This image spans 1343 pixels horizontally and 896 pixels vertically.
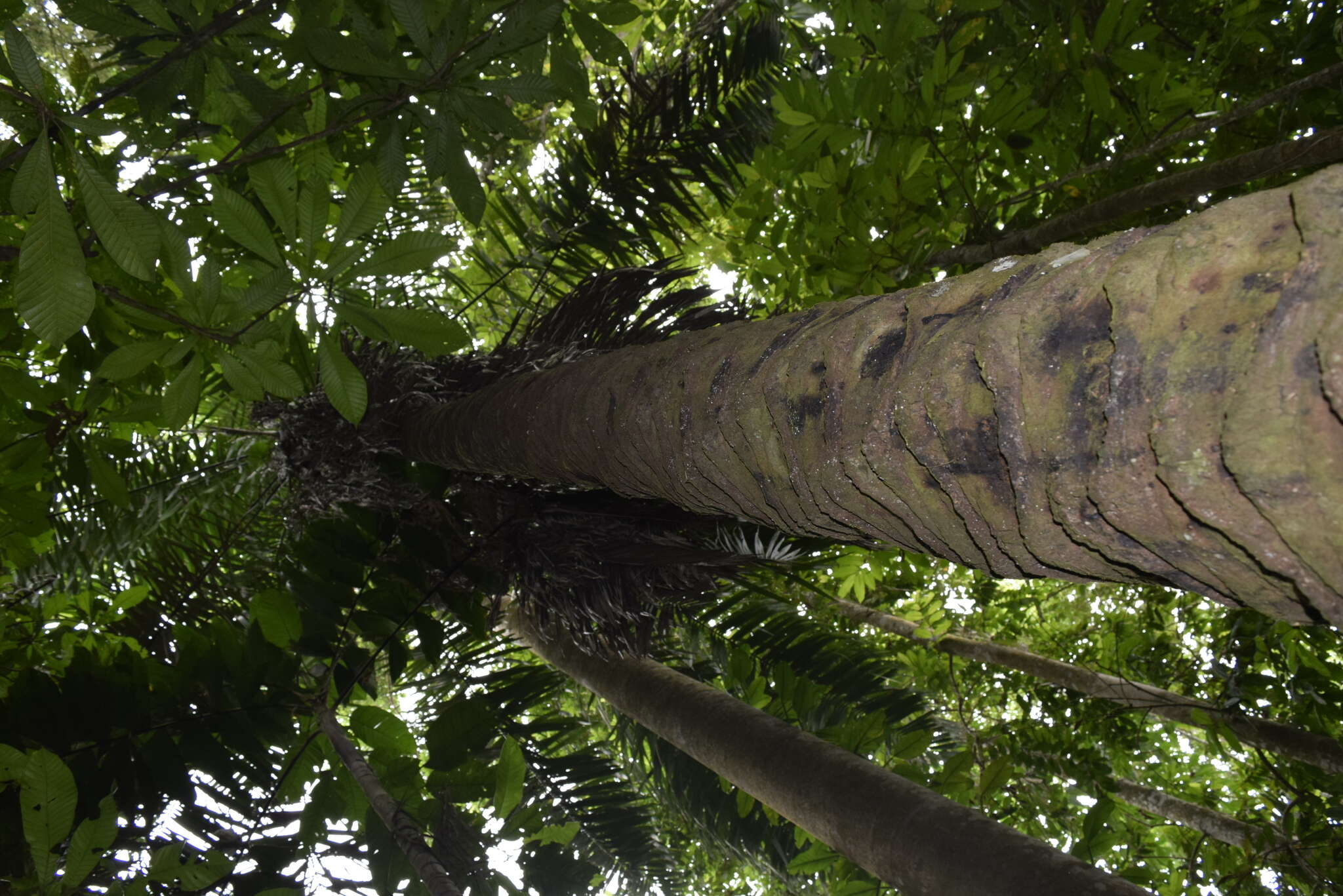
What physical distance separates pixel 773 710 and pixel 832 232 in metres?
1.55

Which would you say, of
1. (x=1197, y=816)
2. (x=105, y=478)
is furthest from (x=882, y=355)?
(x=1197, y=816)

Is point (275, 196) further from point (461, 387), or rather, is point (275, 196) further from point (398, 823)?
point (461, 387)

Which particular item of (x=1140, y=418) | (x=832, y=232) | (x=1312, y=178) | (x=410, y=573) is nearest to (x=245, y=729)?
(x=410, y=573)

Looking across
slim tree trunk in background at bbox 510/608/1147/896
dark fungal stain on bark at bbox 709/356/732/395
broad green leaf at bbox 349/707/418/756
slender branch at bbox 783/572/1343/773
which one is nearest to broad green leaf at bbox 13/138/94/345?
dark fungal stain on bark at bbox 709/356/732/395

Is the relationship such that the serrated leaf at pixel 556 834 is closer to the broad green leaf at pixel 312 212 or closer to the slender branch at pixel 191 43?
the broad green leaf at pixel 312 212

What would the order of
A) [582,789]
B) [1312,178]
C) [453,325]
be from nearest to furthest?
[1312,178]
[453,325]
[582,789]

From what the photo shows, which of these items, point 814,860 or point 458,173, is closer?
point 458,173

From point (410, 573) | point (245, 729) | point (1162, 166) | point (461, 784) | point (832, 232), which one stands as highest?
point (1162, 166)

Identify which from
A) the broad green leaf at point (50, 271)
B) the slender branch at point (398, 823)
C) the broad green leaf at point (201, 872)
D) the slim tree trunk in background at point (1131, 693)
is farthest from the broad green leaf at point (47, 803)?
the slim tree trunk in background at point (1131, 693)

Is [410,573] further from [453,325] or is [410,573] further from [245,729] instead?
[453,325]

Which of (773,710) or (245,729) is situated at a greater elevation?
(773,710)

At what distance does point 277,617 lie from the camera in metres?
2.23

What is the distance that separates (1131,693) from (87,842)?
418 centimetres

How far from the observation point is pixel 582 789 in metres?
3.13
